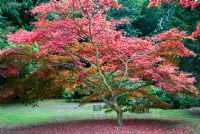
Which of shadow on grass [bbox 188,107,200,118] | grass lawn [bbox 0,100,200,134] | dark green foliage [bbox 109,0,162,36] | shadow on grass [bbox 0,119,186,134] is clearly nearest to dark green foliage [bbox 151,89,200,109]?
shadow on grass [bbox 188,107,200,118]

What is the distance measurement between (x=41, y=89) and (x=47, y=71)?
109cm

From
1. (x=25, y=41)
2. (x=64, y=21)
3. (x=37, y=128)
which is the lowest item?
(x=37, y=128)

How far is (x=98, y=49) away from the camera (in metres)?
11.5

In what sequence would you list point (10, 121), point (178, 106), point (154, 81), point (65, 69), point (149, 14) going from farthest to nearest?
point (149, 14) < point (178, 106) < point (10, 121) < point (65, 69) < point (154, 81)

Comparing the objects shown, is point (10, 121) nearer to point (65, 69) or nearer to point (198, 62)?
point (65, 69)

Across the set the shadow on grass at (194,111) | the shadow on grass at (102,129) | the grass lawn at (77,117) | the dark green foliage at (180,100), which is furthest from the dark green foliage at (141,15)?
the shadow on grass at (102,129)

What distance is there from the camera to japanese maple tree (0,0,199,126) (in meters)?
10.2

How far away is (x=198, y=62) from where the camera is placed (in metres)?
16.5

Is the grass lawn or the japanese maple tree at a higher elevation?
the japanese maple tree

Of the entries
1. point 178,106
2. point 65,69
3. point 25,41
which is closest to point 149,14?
point 178,106

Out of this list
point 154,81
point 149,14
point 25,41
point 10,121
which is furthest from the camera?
point 149,14

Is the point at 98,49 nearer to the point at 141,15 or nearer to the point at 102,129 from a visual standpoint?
the point at 102,129

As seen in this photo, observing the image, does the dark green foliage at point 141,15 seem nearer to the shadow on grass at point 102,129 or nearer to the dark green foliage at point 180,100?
the dark green foliage at point 180,100

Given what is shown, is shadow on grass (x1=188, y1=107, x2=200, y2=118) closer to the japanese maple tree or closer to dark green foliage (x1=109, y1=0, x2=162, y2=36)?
the japanese maple tree
